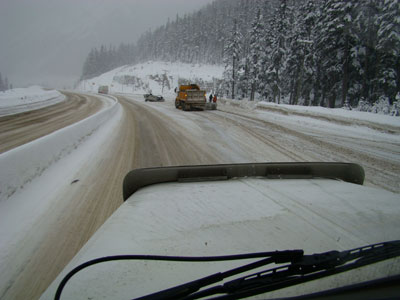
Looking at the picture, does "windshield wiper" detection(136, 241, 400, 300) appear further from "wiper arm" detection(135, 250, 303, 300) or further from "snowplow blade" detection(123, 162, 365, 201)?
"snowplow blade" detection(123, 162, 365, 201)

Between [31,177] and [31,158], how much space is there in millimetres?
425

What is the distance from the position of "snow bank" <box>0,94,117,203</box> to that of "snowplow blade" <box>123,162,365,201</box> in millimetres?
2658

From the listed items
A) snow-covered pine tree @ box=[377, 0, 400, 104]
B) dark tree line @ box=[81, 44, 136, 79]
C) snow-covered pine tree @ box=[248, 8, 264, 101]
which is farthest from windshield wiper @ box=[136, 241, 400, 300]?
dark tree line @ box=[81, 44, 136, 79]

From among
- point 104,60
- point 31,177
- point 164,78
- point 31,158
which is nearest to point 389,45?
point 31,158

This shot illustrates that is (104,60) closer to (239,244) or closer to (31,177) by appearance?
(31,177)

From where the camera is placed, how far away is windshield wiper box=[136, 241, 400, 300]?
101cm

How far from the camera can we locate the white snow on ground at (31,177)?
9.93 feet

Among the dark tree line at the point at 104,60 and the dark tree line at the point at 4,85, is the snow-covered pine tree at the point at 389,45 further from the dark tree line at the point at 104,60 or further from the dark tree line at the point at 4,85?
the dark tree line at the point at 4,85

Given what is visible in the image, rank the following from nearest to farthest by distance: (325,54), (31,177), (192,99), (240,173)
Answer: (240,173)
(31,177)
(192,99)
(325,54)

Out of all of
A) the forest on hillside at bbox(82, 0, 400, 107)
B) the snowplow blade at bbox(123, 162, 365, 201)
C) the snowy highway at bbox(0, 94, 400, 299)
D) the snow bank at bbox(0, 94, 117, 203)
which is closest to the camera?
the snowy highway at bbox(0, 94, 400, 299)

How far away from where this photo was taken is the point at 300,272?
1.10 metres

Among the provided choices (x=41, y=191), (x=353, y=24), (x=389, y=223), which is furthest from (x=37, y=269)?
(x=353, y=24)

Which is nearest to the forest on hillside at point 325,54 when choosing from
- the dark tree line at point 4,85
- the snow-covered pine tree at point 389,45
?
the snow-covered pine tree at point 389,45

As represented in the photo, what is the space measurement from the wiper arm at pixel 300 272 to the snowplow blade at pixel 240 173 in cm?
162
